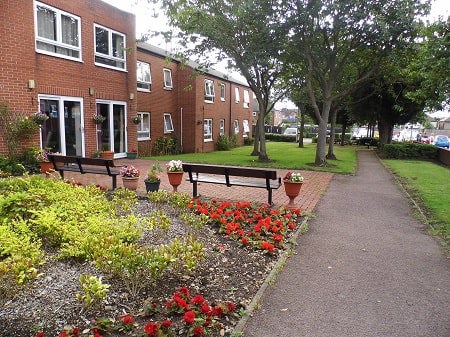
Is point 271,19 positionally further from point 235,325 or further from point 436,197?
point 235,325

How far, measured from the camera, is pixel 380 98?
27469 mm

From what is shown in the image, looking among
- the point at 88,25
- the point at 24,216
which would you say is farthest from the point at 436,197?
the point at 88,25

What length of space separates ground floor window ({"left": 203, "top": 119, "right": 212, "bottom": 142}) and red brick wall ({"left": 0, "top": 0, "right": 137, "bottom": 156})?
9662 millimetres

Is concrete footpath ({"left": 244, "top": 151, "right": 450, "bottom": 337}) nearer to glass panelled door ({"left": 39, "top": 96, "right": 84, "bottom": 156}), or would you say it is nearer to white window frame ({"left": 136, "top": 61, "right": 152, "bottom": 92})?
glass panelled door ({"left": 39, "top": 96, "right": 84, "bottom": 156})

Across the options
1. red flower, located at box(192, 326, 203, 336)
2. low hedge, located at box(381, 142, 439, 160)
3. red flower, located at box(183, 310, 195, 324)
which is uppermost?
low hedge, located at box(381, 142, 439, 160)

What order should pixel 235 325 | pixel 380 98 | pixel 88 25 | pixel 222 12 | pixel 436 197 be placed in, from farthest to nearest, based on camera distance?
pixel 380 98 < pixel 222 12 < pixel 88 25 < pixel 436 197 < pixel 235 325

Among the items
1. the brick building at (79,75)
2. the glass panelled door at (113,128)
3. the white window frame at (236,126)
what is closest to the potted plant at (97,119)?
the brick building at (79,75)

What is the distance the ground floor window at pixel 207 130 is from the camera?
27438mm

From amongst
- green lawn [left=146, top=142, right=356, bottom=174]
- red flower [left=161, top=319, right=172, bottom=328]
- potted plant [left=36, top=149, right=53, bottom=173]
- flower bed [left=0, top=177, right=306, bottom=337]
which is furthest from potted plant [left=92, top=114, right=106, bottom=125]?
red flower [left=161, top=319, right=172, bottom=328]

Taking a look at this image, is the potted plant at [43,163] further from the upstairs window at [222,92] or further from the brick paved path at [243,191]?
the upstairs window at [222,92]

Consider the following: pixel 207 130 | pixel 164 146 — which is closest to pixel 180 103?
pixel 207 130

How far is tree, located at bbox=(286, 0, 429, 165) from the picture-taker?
14.2 metres

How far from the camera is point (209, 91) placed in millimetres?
27609

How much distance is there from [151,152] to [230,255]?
1753 cm
